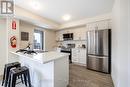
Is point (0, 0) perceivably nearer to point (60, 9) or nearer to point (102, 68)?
point (60, 9)

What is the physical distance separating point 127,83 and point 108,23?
263 cm

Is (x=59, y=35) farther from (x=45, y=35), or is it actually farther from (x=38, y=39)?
(x=38, y=39)

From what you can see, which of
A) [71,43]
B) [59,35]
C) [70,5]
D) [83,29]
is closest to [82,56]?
[71,43]

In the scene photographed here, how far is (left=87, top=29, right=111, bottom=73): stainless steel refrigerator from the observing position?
3.58 m

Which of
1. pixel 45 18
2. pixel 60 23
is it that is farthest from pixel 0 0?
pixel 60 23

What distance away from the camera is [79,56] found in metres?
5.02

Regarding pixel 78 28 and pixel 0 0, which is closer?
pixel 0 0

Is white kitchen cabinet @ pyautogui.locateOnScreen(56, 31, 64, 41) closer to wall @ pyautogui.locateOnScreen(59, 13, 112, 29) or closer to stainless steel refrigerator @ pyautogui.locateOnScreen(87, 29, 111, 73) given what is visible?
Result: wall @ pyautogui.locateOnScreen(59, 13, 112, 29)

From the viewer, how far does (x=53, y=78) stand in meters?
1.99

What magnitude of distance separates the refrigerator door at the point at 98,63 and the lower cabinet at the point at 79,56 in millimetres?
630

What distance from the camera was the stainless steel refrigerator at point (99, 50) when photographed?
3578mm

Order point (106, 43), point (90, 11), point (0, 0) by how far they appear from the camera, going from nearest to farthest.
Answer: point (0, 0) → point (106, 43) → point (90, 11)

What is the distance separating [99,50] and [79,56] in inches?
57.7

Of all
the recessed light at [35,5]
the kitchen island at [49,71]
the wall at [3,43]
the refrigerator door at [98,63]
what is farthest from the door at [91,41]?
the wall at [3,43]
